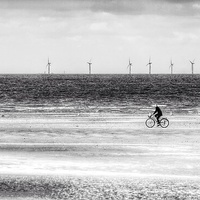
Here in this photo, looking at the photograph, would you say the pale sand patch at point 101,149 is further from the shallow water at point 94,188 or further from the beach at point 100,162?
the shallow water at point 94,188

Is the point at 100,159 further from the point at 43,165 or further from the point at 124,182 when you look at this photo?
the point at 124,182

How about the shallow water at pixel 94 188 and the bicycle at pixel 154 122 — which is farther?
Result: the bicycle at pixel 154 122

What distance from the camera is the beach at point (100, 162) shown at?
15242 millimetres

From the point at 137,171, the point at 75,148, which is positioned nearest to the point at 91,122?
the point at 75,148

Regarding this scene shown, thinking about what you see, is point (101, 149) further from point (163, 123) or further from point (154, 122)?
point (163, 123)

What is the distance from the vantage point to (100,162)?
20.0 m

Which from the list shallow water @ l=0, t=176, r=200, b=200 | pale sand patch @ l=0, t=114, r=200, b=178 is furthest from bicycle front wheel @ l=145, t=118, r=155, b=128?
shallow water @ l=0, t=176, r=200, b=200

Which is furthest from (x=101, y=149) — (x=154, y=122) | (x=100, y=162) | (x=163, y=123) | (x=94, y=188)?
(x=163, y=123)

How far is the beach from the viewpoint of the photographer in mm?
15242

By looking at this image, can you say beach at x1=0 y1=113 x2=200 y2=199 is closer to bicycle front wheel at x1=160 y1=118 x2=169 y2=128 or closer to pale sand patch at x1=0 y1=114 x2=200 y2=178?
pale sand patch at x1=0 y1=114 x2=200 y2=178

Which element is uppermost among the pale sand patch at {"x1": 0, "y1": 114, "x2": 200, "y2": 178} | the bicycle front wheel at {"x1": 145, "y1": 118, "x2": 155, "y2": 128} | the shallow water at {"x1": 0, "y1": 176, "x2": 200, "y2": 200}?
the bicycle front wheel at {"x1": 145, "y1": 118, "x2": 155, "y2": 128}

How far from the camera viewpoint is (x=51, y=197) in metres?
14.5

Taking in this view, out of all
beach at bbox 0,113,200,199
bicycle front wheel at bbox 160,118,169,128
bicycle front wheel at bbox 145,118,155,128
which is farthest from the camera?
bicycle front wheel at bbox 145,118,155,128

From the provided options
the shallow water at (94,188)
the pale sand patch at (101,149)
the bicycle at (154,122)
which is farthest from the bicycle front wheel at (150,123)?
the shallow water at (94,188)
